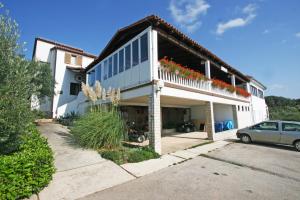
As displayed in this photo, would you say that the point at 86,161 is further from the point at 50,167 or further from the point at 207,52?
the point at 207,52

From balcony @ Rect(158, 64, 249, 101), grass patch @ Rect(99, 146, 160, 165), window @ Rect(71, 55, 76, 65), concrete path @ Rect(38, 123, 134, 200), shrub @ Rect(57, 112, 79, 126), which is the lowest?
concrete path @ Rect(38, 123, 134, 200)

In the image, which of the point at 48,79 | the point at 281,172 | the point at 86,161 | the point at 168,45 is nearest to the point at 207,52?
the point at 168,45

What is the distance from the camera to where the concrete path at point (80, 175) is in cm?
422

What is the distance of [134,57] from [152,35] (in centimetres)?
173

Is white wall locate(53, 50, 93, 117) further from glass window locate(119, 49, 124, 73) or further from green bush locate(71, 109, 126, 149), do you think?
green bush locate(71, 109, 126, 149)

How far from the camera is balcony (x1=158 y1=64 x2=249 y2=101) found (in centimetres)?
850

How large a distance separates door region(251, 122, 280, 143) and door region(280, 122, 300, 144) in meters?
0.26

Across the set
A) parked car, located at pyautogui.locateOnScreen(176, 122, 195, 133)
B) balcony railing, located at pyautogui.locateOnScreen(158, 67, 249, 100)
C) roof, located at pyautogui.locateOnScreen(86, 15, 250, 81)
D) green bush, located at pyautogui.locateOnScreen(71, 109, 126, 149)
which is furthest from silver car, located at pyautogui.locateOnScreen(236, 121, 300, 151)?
green bush, located at pyautogui.locateOnScreen(71, 109, 126, 149)

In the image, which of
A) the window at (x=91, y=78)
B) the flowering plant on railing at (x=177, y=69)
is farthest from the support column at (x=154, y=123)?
the window at (x=91, y=78)

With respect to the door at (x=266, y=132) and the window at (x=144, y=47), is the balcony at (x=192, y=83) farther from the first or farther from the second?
the door at (x=266, y=132)

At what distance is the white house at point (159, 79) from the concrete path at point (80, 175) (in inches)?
93.6

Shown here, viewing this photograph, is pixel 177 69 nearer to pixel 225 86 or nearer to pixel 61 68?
pixel 225 86

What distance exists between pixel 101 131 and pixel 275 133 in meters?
9.46

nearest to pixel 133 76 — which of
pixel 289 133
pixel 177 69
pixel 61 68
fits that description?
pixel 177 69
